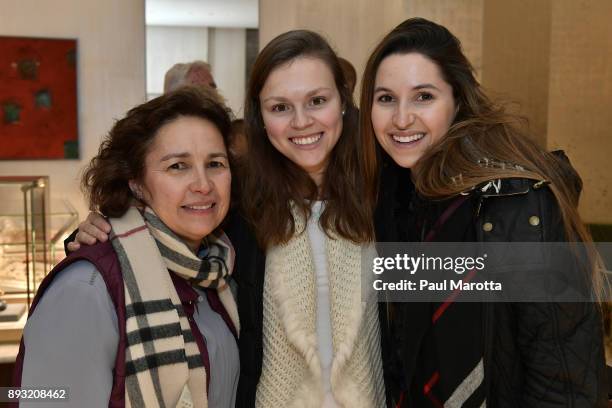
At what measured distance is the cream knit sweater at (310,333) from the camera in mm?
1753

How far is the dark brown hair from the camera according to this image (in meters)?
1.56

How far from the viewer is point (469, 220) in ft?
4.95

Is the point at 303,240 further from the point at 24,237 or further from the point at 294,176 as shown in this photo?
the point at 24,237

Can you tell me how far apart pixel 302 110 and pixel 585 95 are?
2.50 m

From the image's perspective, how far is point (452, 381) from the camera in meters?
1.54

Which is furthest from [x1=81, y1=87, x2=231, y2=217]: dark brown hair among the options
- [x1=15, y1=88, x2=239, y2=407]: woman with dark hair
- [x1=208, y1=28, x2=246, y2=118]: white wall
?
[x1=208, y1=28, x2=246, y2=118]: white wall

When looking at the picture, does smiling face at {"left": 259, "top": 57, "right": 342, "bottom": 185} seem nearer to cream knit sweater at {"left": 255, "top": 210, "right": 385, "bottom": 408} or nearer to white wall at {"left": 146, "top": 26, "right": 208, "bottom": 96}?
cream knit sweater at {"left": 255, "top": 210, "right": 385, "bottom": 408}

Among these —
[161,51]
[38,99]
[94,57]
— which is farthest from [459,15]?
[38,99]

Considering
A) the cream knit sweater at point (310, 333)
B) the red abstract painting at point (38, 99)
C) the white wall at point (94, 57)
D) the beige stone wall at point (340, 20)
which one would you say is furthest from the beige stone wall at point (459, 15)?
the cream knit sweater at point (310, 333)

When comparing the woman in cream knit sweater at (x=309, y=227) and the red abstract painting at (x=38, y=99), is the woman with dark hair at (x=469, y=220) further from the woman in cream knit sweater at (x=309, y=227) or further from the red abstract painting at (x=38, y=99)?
the red abstract painting at (x=38, y=99)

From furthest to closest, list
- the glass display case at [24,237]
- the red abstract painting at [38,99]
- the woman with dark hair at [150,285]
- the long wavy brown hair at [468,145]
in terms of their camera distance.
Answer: the red abstract painting at [38,99] < the glass display case at [24,237] < the long wavy brown hair at [468,145] < the woman with dark hair at [150,285]

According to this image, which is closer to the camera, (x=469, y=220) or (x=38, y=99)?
(x=469, y=220)

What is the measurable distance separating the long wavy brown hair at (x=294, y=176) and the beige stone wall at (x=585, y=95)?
222 cm

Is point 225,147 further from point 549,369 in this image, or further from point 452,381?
point 549,369
